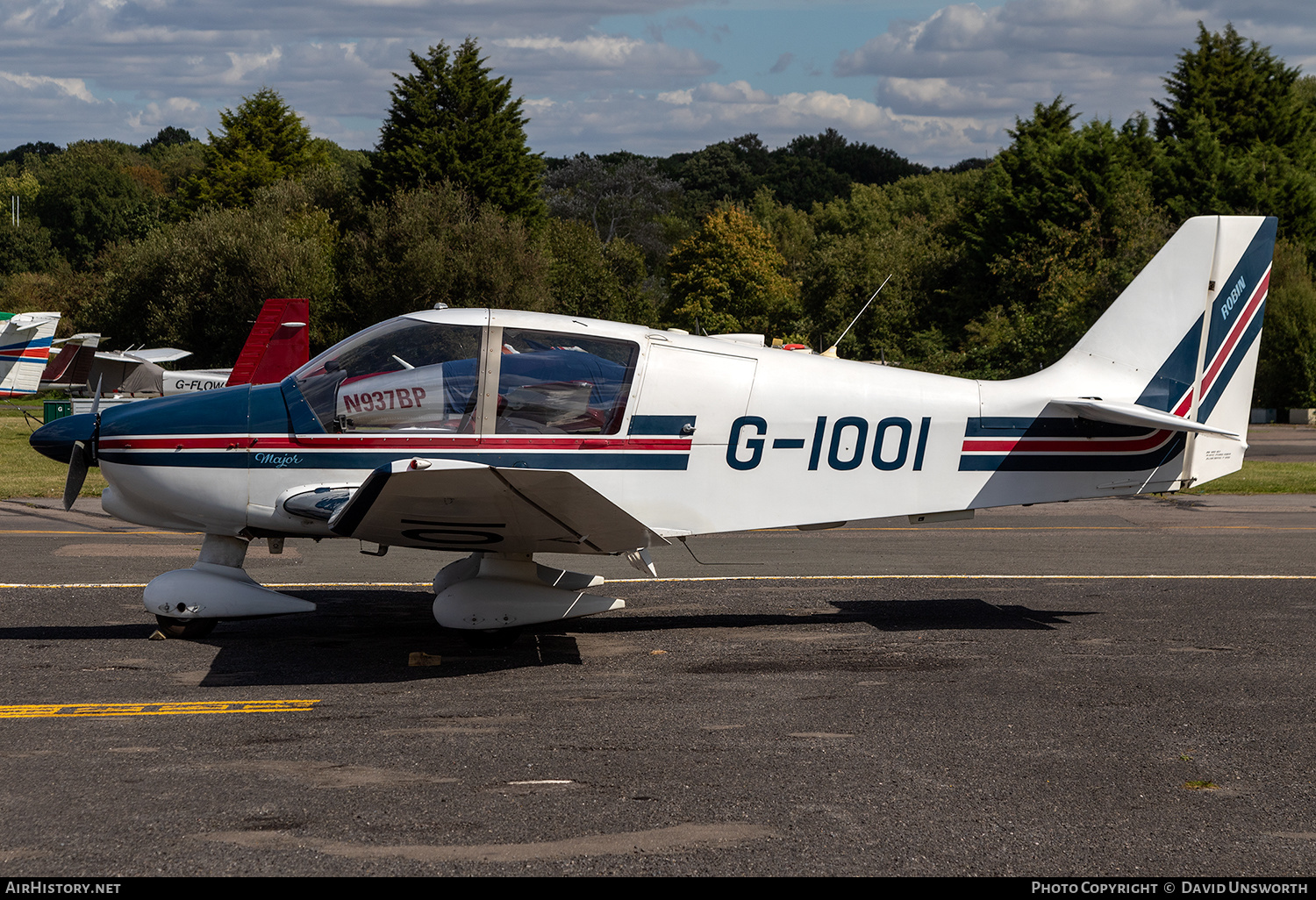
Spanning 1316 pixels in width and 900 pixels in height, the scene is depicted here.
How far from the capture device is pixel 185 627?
724cm

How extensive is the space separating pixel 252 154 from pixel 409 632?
65.0 metres

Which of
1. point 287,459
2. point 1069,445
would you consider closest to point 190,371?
point 287,459

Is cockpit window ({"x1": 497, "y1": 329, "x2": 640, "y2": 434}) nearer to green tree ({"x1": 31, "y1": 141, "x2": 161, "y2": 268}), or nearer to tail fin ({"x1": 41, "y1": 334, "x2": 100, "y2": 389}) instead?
tail fin ({"x1": 41, "y1": 334, "x2": 100, "y2": 389})

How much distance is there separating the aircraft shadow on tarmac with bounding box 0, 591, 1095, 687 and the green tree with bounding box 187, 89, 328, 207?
59634 millimetres

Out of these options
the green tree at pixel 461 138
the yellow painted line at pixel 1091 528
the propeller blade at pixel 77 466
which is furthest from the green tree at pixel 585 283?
the propeller blade at pixel 77 466

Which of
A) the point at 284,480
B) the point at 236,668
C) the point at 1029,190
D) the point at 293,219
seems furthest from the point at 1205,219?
the point at 293,219

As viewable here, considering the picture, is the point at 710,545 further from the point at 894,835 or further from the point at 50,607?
the point at 894,835

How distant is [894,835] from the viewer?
4.31 m

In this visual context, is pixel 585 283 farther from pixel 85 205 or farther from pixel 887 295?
pixel 85 205

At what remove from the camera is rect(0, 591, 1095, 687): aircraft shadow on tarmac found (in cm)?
675

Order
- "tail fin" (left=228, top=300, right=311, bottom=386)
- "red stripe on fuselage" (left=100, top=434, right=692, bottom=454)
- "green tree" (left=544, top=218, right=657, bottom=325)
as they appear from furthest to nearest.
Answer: "green tree" (left=544, top=218, right=657, bottom=325) < "tail fin" (left=228, top=300, right=311, bottom=386) < "red stripe on fuselage" (left=100, top=434, right=692, bottom=454)

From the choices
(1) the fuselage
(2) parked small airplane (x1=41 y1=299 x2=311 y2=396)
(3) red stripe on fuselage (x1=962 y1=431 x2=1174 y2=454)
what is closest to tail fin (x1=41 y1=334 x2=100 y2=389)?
(2) parked small airplane (x1=41 y1=299 x2=311 y2=396)

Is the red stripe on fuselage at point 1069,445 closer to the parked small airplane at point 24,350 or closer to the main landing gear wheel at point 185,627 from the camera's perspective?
the main landing gear wheel at point 185,627

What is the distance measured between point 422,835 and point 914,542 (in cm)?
870
